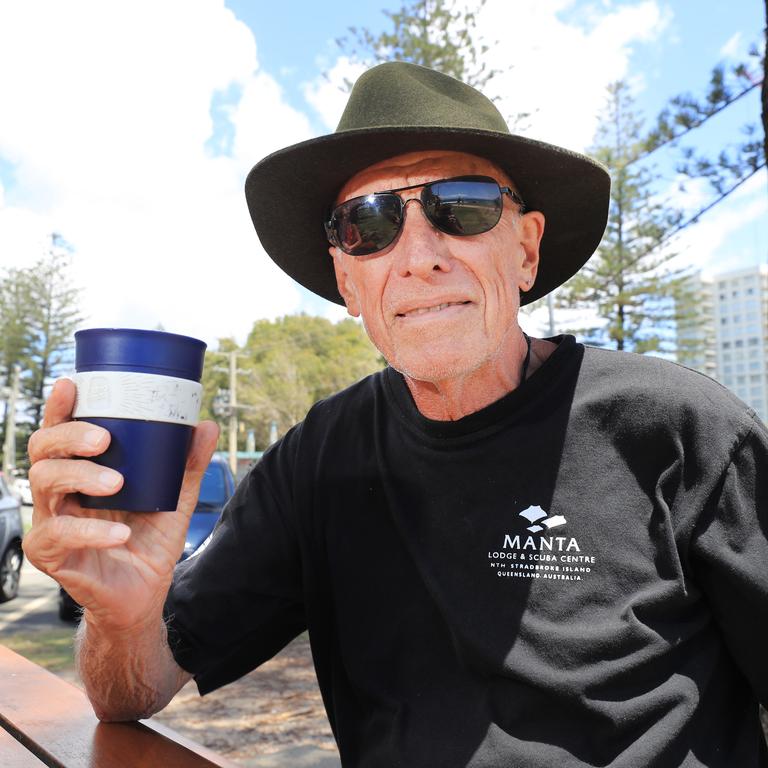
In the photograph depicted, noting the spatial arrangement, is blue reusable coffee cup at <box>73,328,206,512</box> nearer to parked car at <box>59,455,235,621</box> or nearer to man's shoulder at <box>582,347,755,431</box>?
man's shoulder at <box>582,347,755,431</box>

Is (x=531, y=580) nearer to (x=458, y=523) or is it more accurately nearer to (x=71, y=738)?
(x=458, y=523)

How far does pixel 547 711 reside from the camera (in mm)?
1419

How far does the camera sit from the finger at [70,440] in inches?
43.9

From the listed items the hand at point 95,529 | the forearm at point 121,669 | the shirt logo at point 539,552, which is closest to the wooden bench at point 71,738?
the forearm at point 121,669

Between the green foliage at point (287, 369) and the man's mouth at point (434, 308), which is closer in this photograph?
the man's mouth at point (434, 308)

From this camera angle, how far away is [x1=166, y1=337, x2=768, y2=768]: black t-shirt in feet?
4.63

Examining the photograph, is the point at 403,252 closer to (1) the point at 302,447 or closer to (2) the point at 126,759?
(1) the point at 302,447

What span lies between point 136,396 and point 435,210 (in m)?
0.83

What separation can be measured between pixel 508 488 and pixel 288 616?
2.10 feet

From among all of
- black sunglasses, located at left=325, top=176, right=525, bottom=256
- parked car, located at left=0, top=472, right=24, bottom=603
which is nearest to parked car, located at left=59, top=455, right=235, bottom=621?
parked car, located at left=0, top=472, right=24, bottom=603

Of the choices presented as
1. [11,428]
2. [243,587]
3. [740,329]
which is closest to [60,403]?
[243,587]

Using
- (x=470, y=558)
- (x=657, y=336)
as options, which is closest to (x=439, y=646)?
(x=470, y=558)

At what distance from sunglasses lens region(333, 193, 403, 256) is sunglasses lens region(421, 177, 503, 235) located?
7cm

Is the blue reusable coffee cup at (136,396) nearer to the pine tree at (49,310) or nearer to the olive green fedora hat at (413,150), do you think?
the olive green fedora hat at (413,150)
